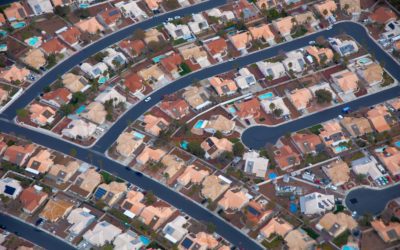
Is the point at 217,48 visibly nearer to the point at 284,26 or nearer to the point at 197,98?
the point at 197,98

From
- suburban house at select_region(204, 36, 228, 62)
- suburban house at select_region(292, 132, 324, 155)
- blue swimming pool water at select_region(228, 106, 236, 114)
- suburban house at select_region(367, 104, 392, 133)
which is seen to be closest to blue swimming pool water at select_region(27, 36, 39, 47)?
suburban house at select_region(204, 36, 228, 62)

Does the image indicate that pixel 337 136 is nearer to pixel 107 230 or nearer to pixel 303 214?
pixel 303 214

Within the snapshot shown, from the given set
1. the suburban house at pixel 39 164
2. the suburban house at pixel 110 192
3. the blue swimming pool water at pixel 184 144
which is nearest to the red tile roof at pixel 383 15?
the blue swimming pool water at pixel 184 144

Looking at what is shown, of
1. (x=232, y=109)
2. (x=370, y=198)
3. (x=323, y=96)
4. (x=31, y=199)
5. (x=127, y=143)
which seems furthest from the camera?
(x=232, y=109)

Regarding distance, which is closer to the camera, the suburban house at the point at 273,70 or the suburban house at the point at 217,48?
the suburban house at the point at 273,70

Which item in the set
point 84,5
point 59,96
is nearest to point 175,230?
point 59,96

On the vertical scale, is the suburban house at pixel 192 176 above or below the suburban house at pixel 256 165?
below

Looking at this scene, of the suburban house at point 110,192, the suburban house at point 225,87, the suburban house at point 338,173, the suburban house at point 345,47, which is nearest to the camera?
the suburban house at point 110,192

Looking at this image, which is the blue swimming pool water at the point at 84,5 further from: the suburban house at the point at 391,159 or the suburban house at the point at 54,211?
the suburban house at the point at 391,159
